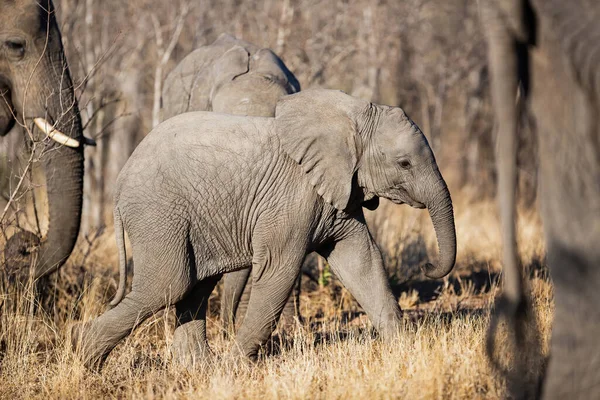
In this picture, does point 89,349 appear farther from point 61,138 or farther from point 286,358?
point 61,138

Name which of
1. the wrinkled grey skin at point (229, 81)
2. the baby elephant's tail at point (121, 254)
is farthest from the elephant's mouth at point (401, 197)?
the wrinkled grey skin at point (229, 81)

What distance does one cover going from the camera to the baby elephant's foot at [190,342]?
5.64 metres

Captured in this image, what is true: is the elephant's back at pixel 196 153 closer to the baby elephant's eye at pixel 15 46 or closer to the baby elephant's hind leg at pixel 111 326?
the baby elephant's hind leg at pixel 111 326

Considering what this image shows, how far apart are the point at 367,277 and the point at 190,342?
4.17ft

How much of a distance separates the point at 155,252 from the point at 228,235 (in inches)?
20.9

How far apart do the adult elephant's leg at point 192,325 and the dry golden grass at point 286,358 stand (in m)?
0.10

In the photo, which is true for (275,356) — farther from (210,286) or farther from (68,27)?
(68,27)

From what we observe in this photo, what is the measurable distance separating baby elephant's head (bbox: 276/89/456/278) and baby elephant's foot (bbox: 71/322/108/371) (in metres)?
1.66

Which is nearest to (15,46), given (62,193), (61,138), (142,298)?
(61,138)

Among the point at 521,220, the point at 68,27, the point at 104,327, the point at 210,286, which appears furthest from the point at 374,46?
the point at 104,327

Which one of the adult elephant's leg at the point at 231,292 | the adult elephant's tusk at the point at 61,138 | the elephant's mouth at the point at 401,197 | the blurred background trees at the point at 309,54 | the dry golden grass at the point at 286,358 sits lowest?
the dry golden grass at the point at 286,358

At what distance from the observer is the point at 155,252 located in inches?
207

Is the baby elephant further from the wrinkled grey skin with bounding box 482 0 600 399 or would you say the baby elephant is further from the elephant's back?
the wrinkled grey skin with bounding box 482 0 600 399

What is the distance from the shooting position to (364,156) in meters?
5.56
